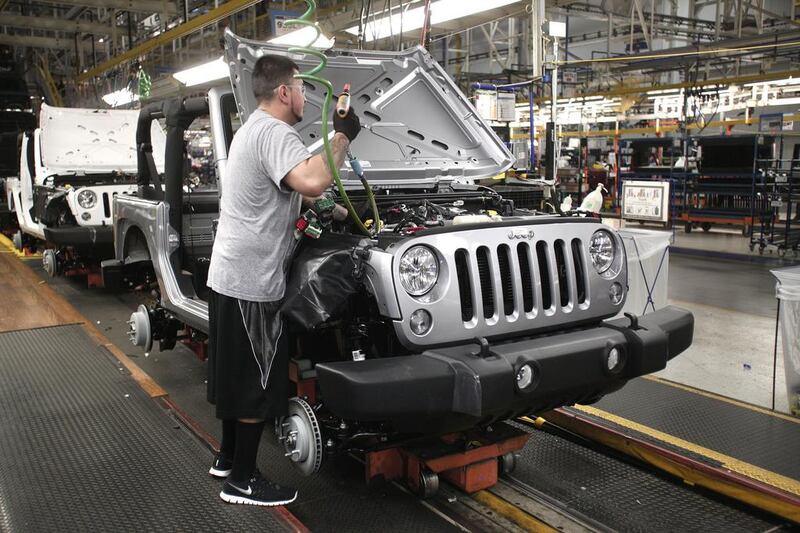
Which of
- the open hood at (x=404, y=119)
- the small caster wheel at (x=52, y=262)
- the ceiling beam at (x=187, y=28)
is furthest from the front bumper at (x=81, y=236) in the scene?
the open hood at (x=404, y=119)

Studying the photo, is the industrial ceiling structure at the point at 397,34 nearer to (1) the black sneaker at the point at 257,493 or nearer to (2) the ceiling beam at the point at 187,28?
(2) the ceiling beam at the point at 187,28

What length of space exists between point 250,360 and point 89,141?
286 inches

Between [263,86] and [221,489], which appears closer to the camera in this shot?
[263,86]

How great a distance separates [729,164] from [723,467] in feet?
38.5

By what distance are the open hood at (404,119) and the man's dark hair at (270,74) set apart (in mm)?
717

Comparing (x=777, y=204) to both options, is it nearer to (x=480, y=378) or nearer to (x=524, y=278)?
(x=524, y=278)

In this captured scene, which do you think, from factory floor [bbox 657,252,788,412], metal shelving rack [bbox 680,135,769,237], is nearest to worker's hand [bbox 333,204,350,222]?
factory floor [bbox 657,252,788,412]

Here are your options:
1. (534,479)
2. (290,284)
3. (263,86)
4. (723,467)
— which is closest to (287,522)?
(290,284)

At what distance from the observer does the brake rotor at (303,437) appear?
2658 mm

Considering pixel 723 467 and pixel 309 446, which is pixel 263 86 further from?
pixel 723 467

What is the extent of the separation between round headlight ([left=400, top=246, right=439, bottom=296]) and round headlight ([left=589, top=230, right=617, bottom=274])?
2.81ft

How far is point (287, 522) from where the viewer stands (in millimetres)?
2699

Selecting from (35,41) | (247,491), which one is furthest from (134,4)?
(247,491)

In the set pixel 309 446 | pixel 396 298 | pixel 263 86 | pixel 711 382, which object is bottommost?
pixel 711 382
